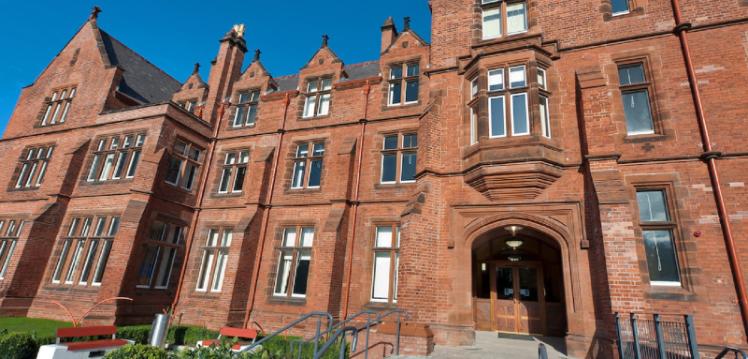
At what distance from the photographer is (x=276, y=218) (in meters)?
15.3

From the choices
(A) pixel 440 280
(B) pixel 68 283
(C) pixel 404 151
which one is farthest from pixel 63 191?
(A) pixel 440 280

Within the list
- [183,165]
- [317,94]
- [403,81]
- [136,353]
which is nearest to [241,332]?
[136,353]

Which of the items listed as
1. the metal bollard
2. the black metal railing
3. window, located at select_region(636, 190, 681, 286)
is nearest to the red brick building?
window, located at select_region(636, 190, 681, 286)

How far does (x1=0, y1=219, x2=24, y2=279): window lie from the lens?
619 inches

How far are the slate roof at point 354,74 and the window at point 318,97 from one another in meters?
0.98

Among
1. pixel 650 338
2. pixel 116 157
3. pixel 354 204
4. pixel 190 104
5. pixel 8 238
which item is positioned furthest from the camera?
pixel 190 104

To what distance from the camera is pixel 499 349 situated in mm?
9266

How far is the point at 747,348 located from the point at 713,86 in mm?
6360

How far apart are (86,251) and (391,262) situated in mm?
12287

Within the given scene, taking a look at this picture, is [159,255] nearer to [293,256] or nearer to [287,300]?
[293,256]

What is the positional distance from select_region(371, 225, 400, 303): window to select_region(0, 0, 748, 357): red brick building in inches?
3.1

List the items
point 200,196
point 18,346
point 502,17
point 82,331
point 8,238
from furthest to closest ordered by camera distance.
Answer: point 200,196, point 8,238, point 502,17, point 82,331, point 18,346

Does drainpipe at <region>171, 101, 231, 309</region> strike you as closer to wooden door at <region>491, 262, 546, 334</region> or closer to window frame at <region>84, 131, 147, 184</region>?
window frame at <region>84, 131, 147, 184</region>

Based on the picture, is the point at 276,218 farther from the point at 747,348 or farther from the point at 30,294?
the point at 747,348
